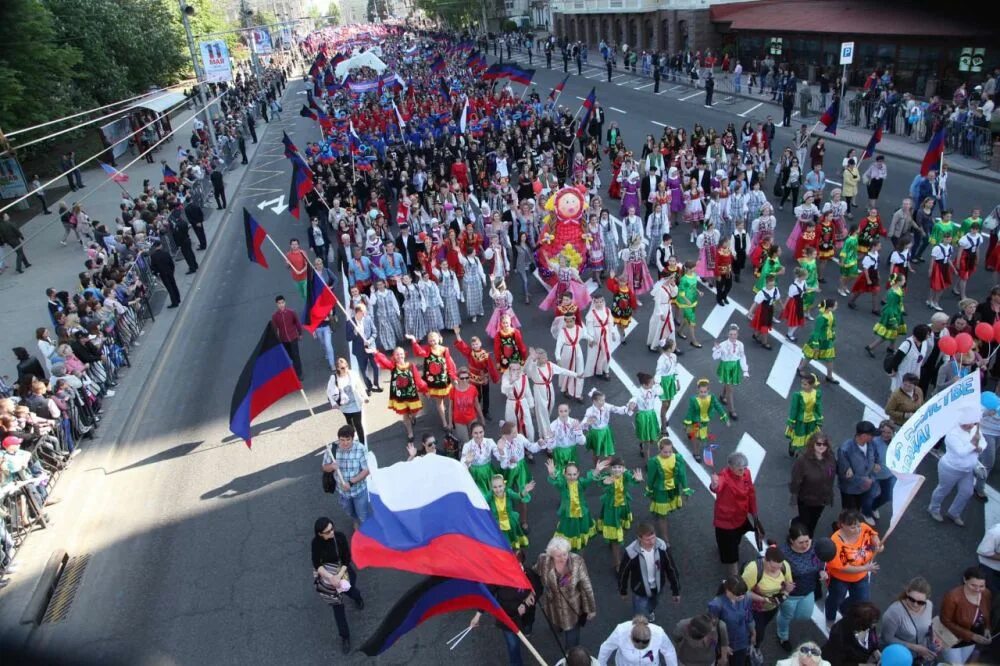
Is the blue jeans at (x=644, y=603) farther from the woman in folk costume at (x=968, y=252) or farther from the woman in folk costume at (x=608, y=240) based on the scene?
the woman in folk costume at (x=968, y=252)

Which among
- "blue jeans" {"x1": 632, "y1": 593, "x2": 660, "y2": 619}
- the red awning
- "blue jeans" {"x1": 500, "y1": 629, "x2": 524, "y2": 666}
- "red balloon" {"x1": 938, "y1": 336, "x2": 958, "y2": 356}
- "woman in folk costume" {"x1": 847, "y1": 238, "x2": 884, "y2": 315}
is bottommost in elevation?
"blue jeans" {"x1": 500, "y1": 629, "x2": 524, "y2": 666}

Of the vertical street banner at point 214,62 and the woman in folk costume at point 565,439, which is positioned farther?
the vertical street banner at point 214,62

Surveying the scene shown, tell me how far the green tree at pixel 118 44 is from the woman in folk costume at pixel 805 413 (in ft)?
114

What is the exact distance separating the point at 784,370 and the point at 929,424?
4669 millimetres

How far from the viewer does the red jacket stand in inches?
266

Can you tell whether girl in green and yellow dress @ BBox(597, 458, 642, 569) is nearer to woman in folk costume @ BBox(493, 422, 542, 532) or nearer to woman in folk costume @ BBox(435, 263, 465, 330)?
woman in folk costume @ BBox(493, 422, 542, 532)

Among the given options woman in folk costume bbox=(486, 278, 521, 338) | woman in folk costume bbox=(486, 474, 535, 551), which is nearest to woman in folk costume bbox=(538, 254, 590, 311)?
woman in folk costume bbox=(486, 278, 521, 338)

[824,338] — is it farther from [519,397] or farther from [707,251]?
[519,397]

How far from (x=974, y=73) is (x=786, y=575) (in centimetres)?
2942

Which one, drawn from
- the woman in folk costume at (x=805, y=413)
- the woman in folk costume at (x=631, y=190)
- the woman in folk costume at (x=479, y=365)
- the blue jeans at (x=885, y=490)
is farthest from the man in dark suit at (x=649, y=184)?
the blue jeans at (x=885, y=490)

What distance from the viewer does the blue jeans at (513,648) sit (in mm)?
6266

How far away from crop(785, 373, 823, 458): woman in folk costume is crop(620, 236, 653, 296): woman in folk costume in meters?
5.57

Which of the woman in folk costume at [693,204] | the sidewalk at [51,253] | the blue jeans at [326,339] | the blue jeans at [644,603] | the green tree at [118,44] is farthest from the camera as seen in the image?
the green tree at [118,44]

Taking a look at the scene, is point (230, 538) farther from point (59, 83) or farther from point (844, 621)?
point (59, 83)
